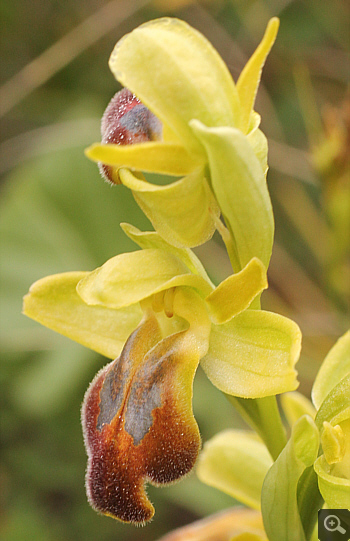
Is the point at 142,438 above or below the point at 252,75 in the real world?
below

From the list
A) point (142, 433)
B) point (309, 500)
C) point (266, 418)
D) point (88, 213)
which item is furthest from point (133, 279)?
point (88, 213)

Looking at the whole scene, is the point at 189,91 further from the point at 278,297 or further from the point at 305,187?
the point at 305,187

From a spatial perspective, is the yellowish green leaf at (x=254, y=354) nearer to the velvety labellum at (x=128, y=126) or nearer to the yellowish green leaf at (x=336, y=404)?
the yellowish green leaf at (x=336, y=404)

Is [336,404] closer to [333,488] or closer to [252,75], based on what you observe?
[333,488]

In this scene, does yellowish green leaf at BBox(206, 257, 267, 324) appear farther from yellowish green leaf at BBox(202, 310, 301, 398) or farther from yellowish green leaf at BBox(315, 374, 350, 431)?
yellowish green leaf at BBox(315, 374, 350, 431)

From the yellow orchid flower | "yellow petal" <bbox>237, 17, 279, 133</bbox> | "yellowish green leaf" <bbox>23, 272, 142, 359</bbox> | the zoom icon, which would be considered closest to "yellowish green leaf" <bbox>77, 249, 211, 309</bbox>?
the yellow orchid flower

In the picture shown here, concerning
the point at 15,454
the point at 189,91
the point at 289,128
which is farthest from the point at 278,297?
the point at 189,91

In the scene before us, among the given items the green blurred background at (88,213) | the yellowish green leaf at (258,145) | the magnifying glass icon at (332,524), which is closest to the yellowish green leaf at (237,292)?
the yellowish green leaf at (258,145)
